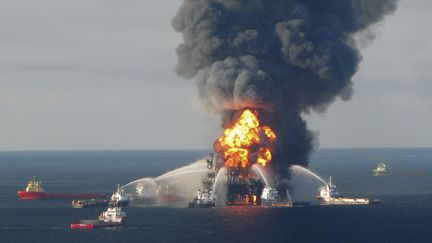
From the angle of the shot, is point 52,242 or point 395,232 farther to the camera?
point 395,232

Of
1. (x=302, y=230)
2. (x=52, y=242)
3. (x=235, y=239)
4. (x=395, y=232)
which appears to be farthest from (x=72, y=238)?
(x=395, y=232)

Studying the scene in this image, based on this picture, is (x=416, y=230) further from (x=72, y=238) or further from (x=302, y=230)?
(x=72, y=238)

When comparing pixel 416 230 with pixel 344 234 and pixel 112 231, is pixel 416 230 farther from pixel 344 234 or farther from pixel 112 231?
pixel 112 231

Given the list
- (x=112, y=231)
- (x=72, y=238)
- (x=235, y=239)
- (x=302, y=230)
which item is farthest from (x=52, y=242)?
(x=302, y=230)

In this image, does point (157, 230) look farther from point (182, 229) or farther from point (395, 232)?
point (395, 232)

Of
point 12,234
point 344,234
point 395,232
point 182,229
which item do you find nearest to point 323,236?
point 344,234

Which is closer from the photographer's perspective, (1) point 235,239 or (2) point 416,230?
(1) point 235,239

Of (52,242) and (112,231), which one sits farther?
(112,231)

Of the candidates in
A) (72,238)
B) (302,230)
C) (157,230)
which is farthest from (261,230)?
(72,238)
